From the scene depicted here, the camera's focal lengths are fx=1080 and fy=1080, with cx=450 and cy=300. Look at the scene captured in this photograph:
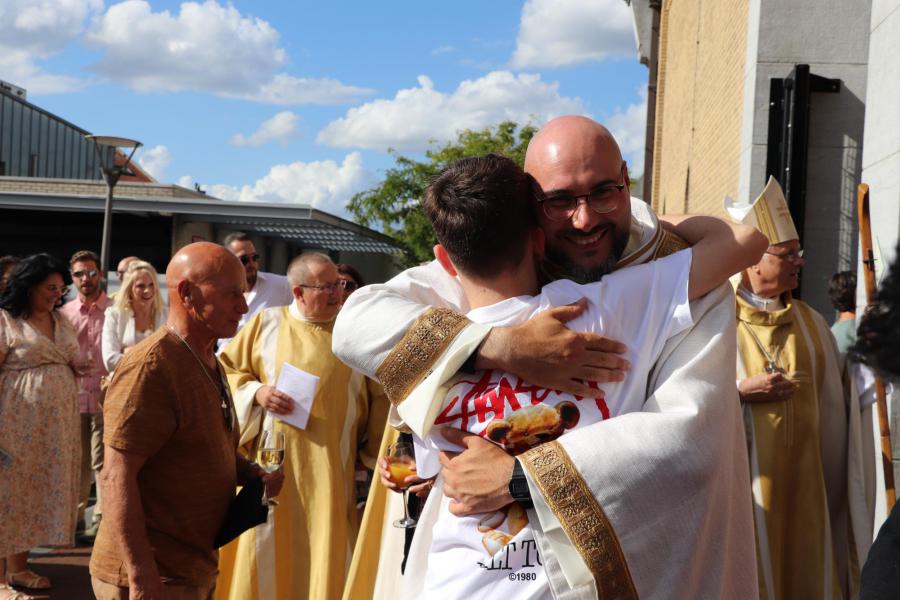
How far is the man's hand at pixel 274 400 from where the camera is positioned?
5602 mm

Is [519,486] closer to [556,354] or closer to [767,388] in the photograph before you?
[556,354]

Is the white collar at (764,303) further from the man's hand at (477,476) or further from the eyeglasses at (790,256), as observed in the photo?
the man's hand at (477,476)

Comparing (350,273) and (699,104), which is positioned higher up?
(699,104)

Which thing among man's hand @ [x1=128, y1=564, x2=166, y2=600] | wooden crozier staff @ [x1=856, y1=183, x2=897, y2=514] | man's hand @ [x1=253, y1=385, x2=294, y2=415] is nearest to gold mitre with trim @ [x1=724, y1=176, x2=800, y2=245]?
wooden crozier staff @ [x1=856, y1=183, x2=897, y2=514]

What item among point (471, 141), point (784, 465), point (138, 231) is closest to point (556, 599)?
point (784, 465)

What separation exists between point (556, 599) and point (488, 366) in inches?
20.4

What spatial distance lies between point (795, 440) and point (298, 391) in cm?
251

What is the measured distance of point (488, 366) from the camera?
7.83 feet

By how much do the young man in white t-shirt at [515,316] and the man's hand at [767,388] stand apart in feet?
9.04

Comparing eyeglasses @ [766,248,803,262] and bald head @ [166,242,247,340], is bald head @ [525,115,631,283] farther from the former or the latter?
eyeglasses @ [766,248,803,262]

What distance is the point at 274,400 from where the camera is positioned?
5.60m

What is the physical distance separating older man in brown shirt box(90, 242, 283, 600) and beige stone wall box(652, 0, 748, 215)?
6487 millimetres

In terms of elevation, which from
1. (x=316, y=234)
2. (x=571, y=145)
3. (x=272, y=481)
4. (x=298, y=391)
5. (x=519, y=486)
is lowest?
(x=272, y=481)

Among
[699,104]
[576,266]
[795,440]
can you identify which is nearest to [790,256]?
[795,440]
